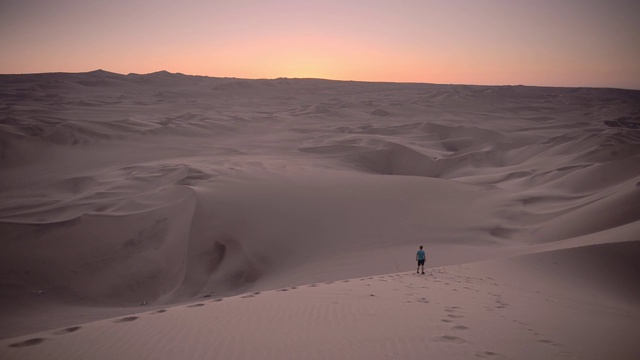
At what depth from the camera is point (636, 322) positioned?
5.01 m

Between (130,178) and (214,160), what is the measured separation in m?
3.92

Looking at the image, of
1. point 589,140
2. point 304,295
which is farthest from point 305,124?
point 304,295

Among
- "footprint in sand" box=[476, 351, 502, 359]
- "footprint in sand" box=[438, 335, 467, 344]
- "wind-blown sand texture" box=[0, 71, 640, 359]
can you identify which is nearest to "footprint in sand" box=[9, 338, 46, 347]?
"wind-blown sand texture" box=[0, 71, 640, 359]

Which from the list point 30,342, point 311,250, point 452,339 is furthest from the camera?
point 311,250

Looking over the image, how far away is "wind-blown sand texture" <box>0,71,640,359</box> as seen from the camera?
3969 mm

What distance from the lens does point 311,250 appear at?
9.15 m

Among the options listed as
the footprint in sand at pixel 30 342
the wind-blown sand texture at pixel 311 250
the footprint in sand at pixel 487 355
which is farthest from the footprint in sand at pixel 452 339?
the footprint in sand at pixel 30 342

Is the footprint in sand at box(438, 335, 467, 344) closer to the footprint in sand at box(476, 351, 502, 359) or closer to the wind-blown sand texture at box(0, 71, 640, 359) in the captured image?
the wind-blown sand texture at box(0, 71, 640, 359)

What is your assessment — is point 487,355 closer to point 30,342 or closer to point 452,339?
point 452,339

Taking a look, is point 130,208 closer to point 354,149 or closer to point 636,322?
point 636,322

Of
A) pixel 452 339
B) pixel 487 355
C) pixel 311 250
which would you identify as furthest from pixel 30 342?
pixel 311 250

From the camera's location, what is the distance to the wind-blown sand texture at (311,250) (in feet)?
13.0

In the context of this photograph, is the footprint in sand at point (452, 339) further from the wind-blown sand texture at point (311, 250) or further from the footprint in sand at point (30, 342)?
the footprint in sand at point (30, 342)

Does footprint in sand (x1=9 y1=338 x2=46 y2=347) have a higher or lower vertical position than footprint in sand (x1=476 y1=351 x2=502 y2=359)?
lower
